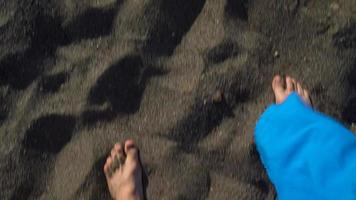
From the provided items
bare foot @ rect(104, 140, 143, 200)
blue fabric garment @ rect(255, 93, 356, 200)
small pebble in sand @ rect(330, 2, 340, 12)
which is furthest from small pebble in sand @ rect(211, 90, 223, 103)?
small pebble in sand @ rect(330, 2, 340, 12)

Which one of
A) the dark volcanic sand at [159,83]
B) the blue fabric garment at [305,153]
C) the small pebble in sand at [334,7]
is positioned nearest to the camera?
the blue fabric garment at [305,153]

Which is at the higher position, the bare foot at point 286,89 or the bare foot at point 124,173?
the bare foot at point 286,89

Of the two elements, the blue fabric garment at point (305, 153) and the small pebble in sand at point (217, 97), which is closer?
the blue fabric garment at point (305, 153)

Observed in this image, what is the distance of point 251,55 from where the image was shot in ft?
6.75

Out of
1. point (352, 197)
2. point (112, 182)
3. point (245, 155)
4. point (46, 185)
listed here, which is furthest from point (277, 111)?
point (46, 185)

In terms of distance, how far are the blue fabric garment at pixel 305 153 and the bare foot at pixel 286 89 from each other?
0.17ft

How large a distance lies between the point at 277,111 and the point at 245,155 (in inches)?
8.5

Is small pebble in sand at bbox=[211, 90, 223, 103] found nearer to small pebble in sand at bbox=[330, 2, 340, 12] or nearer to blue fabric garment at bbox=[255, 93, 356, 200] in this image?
blue fabric garment at bbox=[255, 93, 356, 200]

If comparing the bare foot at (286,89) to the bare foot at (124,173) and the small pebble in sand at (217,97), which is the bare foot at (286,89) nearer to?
the small pebble in sand at (217,97)

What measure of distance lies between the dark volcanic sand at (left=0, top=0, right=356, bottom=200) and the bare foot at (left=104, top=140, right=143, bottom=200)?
0.11 feet

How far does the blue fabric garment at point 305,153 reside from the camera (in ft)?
5.54

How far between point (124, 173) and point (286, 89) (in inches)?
29.0

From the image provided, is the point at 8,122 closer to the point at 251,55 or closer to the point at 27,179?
the point at 27,179

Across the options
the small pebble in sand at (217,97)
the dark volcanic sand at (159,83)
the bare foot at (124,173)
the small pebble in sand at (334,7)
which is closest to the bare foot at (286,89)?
the dark volcanic sand at (159,83)
